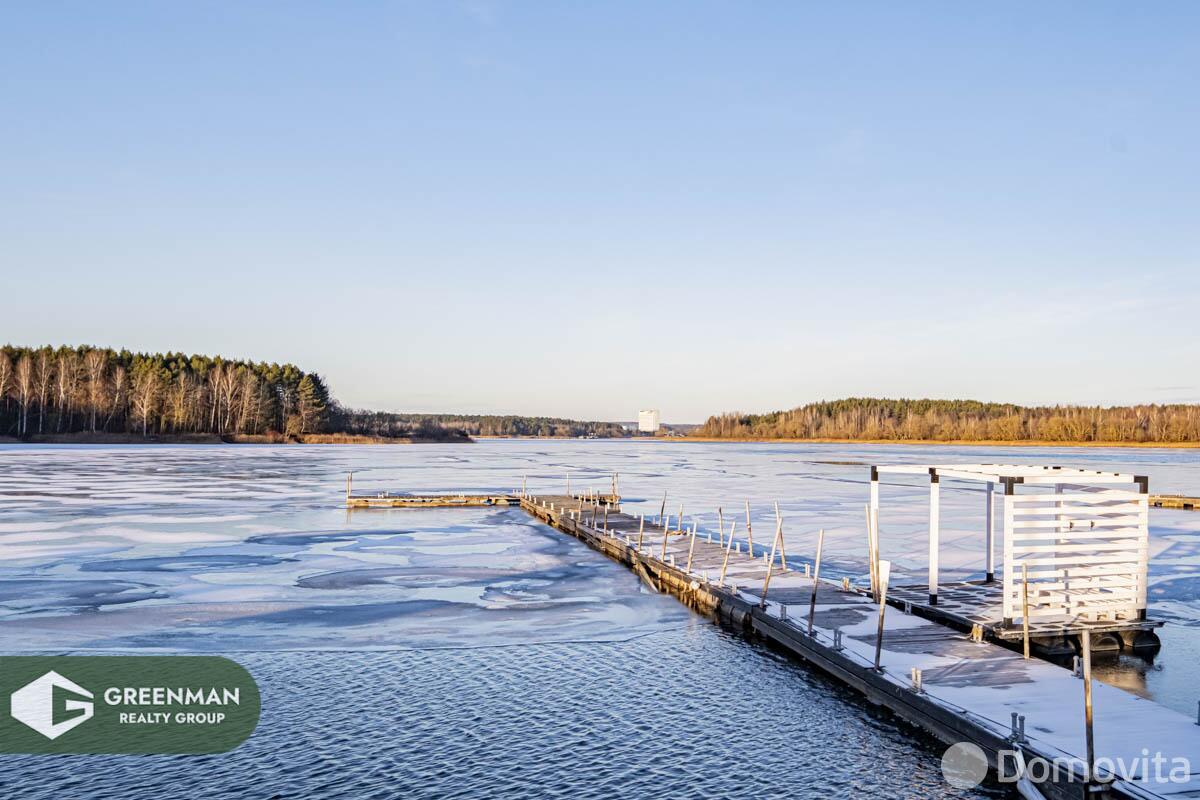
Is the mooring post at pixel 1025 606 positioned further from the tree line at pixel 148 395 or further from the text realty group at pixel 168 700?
the tree line at pixel 148 395

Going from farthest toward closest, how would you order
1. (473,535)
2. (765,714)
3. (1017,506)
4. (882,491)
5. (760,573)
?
1. (882,491)
2. (473,535)
3. (760,573)
4. (1017,506)
5. (765,714)

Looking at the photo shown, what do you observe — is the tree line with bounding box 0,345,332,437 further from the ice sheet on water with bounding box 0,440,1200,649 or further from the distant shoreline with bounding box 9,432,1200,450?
the ice sheet on water with bounding box 0,440,1200,649

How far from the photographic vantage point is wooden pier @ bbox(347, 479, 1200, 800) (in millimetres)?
8180

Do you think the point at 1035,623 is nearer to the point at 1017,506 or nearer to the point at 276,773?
the point at 1017,506

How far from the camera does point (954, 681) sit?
10.8 metres

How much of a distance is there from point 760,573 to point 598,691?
349 inches

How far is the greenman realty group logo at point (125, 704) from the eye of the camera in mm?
9562

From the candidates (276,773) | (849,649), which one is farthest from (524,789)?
(849,649)

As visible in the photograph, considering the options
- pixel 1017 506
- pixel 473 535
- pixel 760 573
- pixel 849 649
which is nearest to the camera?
pixel 849 649

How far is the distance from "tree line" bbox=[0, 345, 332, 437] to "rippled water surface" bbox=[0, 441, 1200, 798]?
80.0 m

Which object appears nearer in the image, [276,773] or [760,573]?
[276,773]

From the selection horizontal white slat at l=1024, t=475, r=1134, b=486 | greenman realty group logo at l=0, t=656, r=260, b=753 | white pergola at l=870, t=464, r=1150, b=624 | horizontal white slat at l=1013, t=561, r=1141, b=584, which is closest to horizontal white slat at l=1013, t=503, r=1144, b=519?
white pergola at l=870, t=464, r=1150, b=624

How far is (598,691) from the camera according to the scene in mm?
11594

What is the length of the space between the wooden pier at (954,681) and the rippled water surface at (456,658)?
0.48 meters
